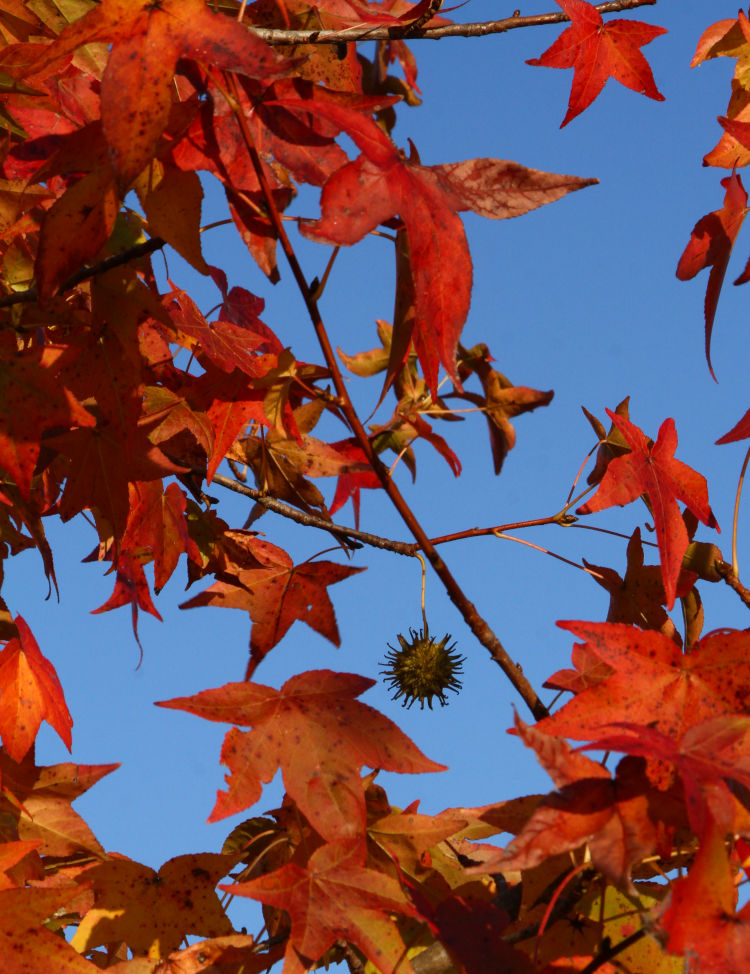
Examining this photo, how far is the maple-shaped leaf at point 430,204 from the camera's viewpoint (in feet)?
3.67

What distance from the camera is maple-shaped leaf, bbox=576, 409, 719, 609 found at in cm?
154

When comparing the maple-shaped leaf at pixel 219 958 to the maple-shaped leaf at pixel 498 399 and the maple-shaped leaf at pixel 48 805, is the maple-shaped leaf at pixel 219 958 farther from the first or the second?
the maple-shaped leaf at pixel 498 399

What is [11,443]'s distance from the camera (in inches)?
51.5

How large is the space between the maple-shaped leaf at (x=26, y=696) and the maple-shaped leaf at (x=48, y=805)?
0.13 feet

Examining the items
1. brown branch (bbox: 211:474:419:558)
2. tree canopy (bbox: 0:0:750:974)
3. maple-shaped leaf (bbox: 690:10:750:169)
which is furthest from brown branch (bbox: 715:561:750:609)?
maple-shaped leaf (bbox: 690:10:750:169)

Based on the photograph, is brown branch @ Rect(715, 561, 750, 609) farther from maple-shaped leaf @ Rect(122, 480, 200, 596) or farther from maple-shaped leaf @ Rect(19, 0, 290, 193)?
maple-shaped leaf @ Rect(19, 0, 290, 193)

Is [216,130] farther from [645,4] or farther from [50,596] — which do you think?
[645,4]

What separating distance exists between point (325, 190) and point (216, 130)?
0.25m

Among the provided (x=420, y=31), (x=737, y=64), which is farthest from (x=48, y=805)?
(x=737, y=64)

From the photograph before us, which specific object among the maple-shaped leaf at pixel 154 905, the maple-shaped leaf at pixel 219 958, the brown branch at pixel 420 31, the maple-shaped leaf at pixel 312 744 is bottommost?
the maple-shaped leaf at pixel 219 958

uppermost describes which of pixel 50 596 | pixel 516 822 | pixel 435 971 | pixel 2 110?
pixel 2 110

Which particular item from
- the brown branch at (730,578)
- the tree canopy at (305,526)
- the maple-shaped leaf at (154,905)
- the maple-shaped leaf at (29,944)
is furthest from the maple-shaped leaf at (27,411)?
the brown branch at (730,578)

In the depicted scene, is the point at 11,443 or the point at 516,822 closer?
the point at 516,822

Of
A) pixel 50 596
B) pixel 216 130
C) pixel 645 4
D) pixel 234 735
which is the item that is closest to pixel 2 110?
pixel 216 130
